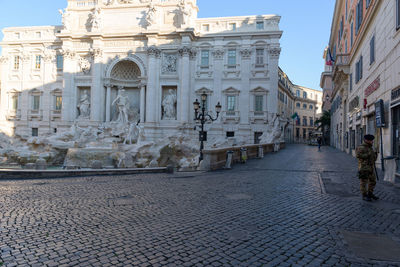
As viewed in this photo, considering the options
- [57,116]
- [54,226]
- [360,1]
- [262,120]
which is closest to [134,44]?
[57,116]

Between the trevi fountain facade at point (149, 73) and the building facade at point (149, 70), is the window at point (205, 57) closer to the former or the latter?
the trevi fountain facade at point (149, 73)

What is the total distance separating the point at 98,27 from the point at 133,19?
4.20 m

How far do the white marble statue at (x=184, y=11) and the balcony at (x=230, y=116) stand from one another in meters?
10.9

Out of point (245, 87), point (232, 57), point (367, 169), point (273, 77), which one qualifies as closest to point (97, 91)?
point (232, 57)

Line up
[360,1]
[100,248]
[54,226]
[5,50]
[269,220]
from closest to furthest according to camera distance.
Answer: [100,248]
[54,226]
[269,220]
[360,1]
[5,50]

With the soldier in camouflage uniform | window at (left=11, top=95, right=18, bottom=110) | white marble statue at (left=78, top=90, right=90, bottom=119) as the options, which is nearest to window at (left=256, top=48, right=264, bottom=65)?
white marble statue at (left=78, top=90, right=90, bottom=119)

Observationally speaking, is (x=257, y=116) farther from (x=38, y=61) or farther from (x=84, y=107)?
(x=38, y=61)

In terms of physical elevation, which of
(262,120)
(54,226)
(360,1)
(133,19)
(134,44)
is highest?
(133,19)

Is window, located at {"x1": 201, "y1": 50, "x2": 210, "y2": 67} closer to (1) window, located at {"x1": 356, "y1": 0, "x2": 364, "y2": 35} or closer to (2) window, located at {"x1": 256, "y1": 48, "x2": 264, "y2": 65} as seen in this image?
(2) window, located at {"x1": 256, "y1": 48, "x2": 264, "y2": 65}

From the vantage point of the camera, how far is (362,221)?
5316mm

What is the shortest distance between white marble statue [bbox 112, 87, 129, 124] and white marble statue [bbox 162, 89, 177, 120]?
4.29 meters

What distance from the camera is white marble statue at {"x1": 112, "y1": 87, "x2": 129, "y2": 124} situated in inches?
1261

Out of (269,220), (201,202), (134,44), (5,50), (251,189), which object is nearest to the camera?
(269,220)

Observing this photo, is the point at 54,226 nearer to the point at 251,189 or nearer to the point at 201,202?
the point at 201,202
